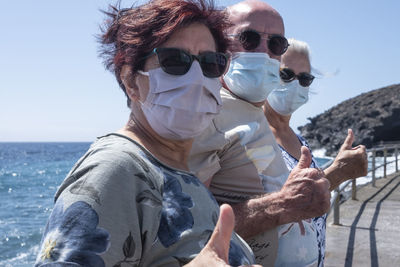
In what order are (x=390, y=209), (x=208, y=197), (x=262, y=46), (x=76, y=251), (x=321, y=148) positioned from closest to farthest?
(x=76, y=251) < (x=208, y=197) < (x=262, y=46) < (x=390, y=209) < (x=321, y=148)

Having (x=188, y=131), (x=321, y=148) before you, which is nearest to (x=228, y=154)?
(x=188, y=131)

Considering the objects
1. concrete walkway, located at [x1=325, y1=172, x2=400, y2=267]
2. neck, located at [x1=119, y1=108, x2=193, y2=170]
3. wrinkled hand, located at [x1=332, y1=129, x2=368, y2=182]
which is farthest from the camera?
concrete walkway, located at [x1=325, y1=172, x2=400, y2=267]

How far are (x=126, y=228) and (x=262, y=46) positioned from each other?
1.53 metres

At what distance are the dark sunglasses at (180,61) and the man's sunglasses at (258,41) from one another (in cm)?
71

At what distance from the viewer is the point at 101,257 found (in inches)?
40.4

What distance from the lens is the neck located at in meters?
1.49

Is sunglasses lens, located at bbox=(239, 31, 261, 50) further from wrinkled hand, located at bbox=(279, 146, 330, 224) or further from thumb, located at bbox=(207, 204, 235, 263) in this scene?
thumb, located at bbox=(207, 204, 235, 263)

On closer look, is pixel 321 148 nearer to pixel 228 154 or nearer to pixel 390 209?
pixel 390 209

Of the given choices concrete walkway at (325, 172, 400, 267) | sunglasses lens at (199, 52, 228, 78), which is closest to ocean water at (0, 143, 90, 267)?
concrete walkway at (325, 172, 400, 267)

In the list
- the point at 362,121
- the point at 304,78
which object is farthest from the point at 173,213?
the point at 362,121

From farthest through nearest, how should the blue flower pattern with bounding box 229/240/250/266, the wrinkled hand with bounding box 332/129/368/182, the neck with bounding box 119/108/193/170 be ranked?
1. the wrinkled hand with bounding box 332/129/368/182
2. the neck with bounding box 119/108/193/170
3. the blue flower pattern with bounding box 229/240/250/266

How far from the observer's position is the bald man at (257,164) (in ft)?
5.93

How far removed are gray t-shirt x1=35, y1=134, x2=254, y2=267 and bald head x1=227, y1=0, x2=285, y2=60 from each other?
3.86 ft

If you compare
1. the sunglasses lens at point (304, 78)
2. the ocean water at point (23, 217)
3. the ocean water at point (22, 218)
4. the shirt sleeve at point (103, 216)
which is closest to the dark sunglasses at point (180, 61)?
the shirt sleeve at point (103, 216)
